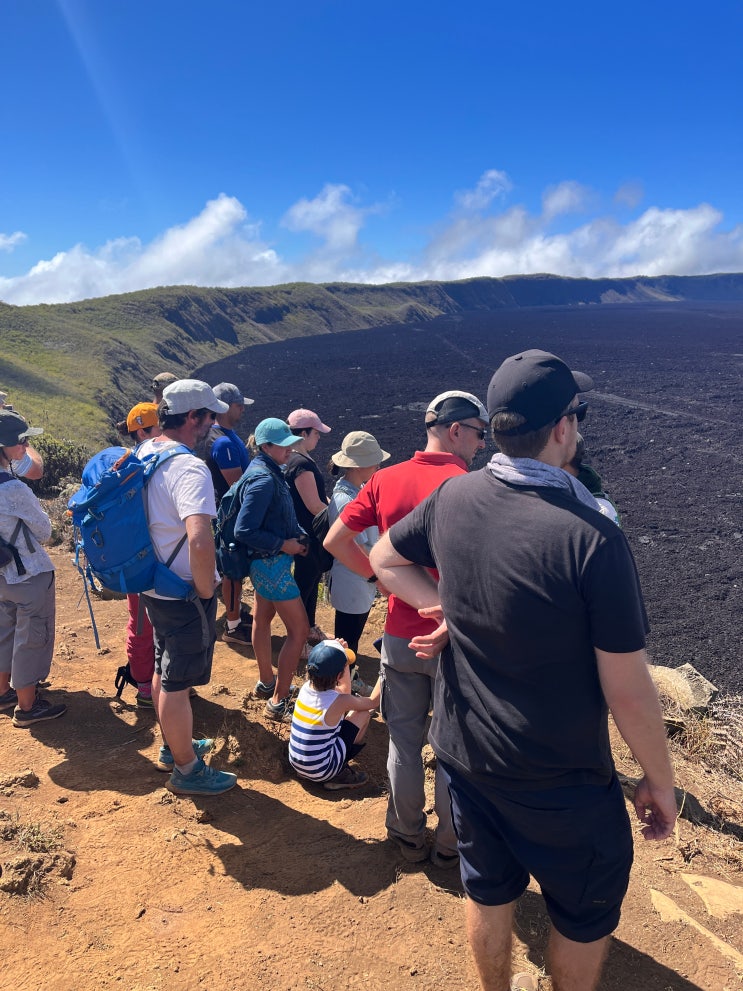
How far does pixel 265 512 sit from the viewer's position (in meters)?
4.15

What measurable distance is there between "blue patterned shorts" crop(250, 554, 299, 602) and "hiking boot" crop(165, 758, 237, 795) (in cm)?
110

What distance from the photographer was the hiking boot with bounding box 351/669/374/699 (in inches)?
194

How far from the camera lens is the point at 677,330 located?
60969mm

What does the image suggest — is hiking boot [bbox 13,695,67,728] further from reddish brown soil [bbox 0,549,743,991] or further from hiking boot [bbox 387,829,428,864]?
hiking boot [bbox 387,829,428,864]

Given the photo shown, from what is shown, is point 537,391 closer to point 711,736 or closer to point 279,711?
point 279,711

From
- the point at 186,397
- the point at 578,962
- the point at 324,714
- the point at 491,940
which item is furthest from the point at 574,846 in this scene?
the point at 186,397

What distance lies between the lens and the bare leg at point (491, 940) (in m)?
1.97

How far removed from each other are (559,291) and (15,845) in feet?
597

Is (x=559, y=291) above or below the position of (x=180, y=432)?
above

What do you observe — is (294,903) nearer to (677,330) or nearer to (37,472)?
(37,472)

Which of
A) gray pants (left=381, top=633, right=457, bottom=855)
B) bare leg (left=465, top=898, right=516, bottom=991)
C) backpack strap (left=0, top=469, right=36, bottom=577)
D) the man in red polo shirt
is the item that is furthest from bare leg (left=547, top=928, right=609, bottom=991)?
backpack strap (left=0, top=469, right=36, bottom=577)

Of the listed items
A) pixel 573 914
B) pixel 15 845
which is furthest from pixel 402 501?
pixel 15 845

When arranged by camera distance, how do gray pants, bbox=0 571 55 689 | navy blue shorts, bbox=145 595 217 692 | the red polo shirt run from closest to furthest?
the red polo shirt, navy blue shorts, bbox=145 595 217 692, gray pants, bbox=0 571 55 689

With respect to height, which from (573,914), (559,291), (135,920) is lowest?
(135,920)
